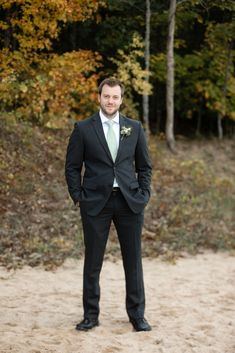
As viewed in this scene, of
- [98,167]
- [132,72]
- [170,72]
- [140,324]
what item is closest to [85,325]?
[140,324]

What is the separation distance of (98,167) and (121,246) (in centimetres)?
78

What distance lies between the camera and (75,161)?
4.86 meters

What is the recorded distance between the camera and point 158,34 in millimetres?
14820

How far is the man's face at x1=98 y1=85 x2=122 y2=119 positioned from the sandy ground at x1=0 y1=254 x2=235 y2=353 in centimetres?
200

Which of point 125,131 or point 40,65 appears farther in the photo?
point 40,65

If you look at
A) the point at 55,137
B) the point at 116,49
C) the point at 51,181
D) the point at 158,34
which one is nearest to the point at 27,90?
the point at 55,137

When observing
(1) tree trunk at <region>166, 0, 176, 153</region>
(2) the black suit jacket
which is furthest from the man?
(1) tree trunk at <region>166, 0, 176, 153</region>

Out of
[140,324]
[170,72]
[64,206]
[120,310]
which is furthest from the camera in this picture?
[170,72]

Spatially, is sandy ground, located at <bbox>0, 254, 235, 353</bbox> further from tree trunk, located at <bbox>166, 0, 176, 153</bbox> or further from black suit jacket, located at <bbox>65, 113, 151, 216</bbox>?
tree trunk, located at <bbox>166, 0, 176, 153</bbox>

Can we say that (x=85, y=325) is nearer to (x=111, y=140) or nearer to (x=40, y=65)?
(x=111, y=140)

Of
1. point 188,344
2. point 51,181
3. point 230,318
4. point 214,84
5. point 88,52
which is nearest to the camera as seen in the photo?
point 188,344

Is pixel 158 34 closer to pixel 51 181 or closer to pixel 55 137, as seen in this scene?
pixel 55 137

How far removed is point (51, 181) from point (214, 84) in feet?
20.0

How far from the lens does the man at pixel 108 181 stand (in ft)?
15.7
